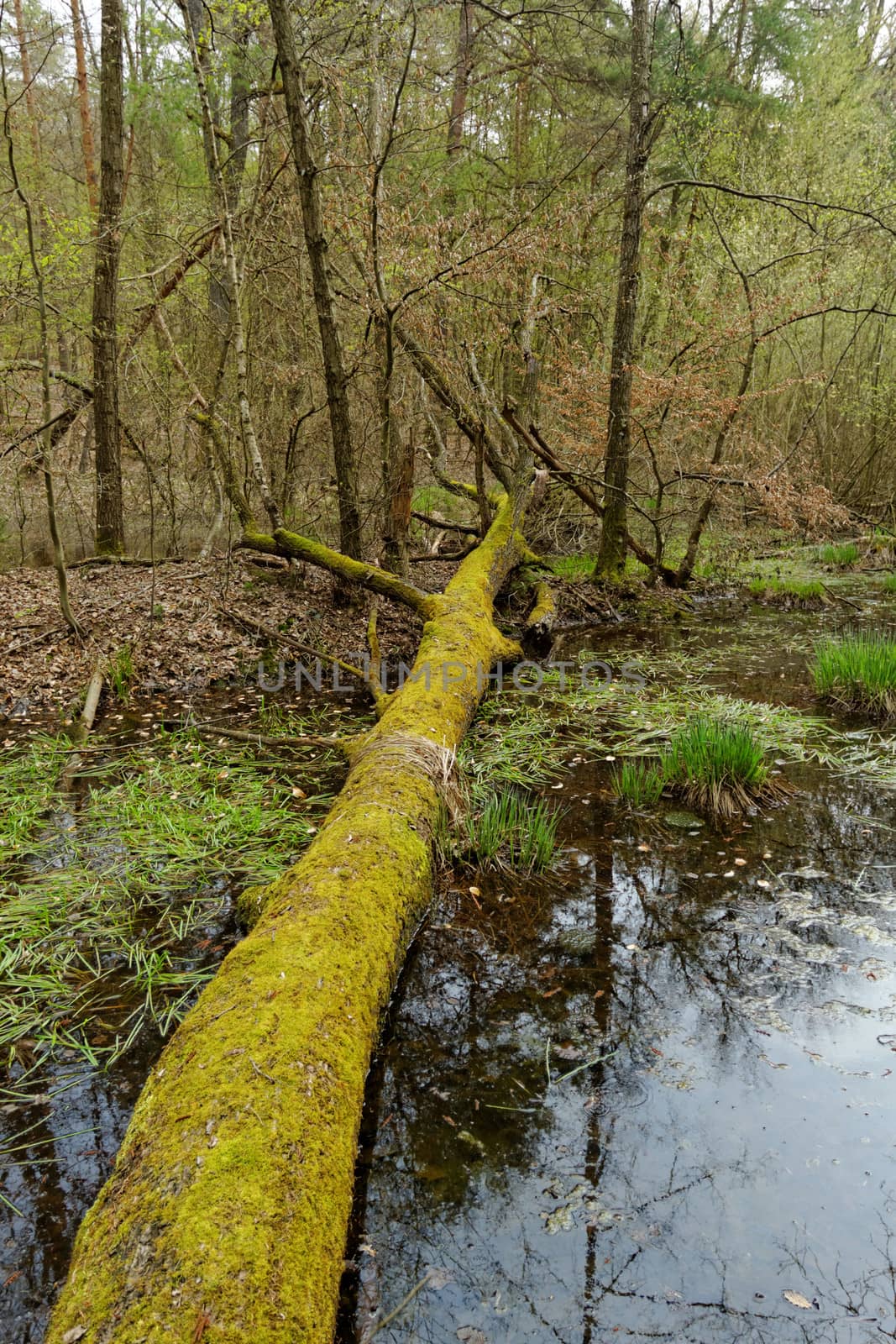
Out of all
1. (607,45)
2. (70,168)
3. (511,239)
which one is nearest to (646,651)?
(511,239)

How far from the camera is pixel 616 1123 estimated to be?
7.43 feet

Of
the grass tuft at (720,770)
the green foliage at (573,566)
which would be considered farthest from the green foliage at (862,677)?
the green foliage at (573,566)

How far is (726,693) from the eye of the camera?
6199 mm

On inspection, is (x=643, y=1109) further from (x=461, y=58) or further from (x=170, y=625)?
(x=461, y=58)

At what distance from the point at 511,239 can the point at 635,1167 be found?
23.6 ft

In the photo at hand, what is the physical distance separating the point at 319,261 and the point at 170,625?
11.3ft

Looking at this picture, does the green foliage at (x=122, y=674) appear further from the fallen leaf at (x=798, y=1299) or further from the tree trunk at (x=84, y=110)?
the tree trunk at (x=84, y=110)

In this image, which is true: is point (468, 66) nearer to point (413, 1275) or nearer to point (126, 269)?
point (126, 269)

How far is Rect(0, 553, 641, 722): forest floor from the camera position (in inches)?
247

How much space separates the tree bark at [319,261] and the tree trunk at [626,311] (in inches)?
119

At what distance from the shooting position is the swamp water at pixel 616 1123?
1.79m

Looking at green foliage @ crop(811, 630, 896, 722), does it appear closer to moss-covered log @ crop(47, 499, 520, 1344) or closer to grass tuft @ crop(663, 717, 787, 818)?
grass tuft @ crop(663, 717, 787, 818)

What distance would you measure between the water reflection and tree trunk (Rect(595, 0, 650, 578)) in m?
6.31

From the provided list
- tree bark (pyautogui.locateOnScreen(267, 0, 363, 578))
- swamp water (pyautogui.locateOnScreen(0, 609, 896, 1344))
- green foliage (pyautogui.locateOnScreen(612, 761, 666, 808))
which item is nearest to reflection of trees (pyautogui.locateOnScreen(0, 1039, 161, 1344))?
swamp water (pyautogui.locateOnScreen(0, 609, 896, 1344))
